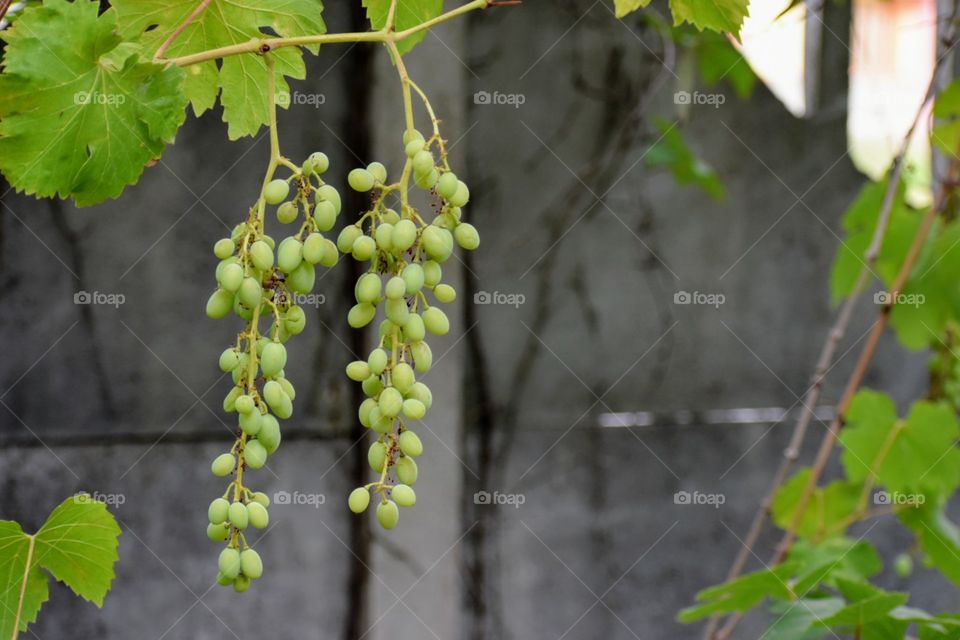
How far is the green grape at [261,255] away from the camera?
47cm

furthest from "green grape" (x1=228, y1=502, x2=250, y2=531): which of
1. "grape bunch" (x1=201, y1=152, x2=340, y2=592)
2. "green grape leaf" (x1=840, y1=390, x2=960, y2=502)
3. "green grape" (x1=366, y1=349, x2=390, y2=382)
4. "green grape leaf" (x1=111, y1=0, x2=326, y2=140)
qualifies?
"green grape leaf" (x1=840, y1=390, x2=960, y2=502)

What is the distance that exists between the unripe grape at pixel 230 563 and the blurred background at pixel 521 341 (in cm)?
111

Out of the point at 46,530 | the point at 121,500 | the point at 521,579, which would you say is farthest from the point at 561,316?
the point at 46,530

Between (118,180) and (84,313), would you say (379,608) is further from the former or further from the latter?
(118,180)

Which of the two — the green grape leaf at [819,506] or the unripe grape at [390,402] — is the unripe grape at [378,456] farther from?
the green grape leaf at [819,506]

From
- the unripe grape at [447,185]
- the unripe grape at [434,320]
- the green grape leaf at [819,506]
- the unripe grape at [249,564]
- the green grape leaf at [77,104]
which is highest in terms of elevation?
the green grape leaf at [77,104]

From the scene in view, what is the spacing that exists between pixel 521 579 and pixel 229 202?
92cm

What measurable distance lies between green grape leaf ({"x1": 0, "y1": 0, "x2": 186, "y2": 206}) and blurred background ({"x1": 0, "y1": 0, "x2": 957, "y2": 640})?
1.01 metres

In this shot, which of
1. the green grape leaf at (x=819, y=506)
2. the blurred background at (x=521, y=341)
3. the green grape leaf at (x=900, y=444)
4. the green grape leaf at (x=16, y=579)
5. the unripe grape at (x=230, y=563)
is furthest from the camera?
the blurred background at (x=521, y=341)

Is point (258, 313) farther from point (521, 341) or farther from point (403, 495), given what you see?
point (521, 341)

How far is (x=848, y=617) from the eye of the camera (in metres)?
0.81

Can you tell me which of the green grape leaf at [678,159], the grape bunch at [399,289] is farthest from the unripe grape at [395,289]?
the green grape leaf at [678,159]

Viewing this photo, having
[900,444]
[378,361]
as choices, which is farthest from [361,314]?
[900,444]

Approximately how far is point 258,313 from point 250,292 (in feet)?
0.05
